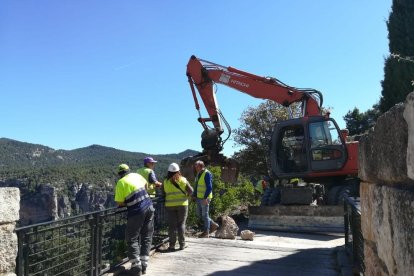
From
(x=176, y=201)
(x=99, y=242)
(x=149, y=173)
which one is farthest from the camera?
(x=149, y=173)

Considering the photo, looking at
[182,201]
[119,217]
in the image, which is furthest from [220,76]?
[119,217]

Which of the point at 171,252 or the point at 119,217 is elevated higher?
the point at 119,217

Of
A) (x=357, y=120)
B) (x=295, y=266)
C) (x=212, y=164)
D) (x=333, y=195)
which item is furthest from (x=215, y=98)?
(x=357, y=120)

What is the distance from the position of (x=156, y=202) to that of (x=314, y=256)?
3125mm

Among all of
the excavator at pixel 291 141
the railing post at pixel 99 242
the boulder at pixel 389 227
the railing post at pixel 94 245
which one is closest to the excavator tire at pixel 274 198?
the excavator at pixel 291 141

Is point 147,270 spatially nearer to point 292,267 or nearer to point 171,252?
point 171,252

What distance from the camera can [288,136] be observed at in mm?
12352

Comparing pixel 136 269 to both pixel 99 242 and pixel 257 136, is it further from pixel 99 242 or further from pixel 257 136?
pixel 257 136

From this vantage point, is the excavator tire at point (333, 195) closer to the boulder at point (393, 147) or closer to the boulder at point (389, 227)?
the boulder at point (389, 227)

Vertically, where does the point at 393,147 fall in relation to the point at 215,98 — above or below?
below

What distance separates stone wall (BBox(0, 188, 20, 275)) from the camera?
4.13 meters

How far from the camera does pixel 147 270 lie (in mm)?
6734

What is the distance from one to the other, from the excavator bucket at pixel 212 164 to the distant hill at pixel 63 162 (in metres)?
43.0

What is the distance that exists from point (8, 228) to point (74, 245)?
6.85 feet
